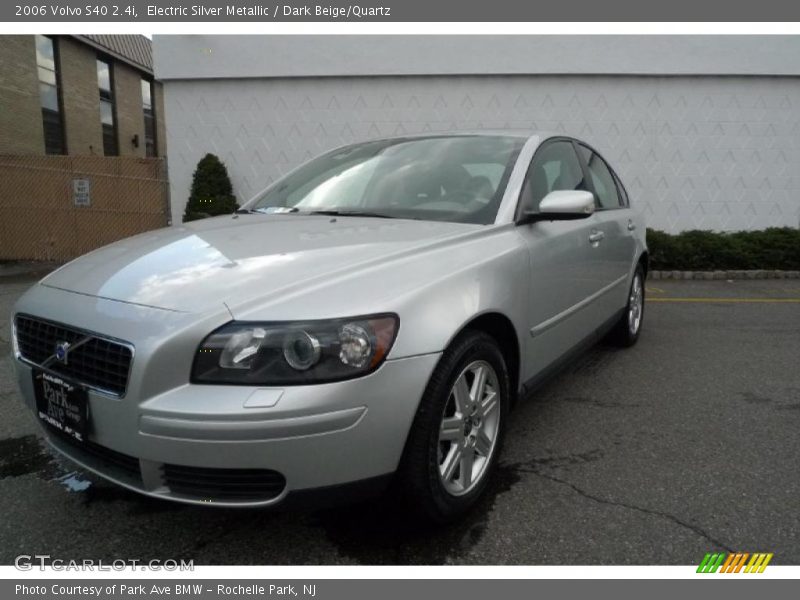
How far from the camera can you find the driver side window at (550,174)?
2.97 m

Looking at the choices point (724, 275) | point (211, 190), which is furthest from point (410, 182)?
point (211, 190)

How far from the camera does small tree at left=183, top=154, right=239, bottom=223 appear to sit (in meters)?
10.1

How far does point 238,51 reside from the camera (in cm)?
1026

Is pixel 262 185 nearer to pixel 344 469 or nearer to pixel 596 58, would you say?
pixel 596 58

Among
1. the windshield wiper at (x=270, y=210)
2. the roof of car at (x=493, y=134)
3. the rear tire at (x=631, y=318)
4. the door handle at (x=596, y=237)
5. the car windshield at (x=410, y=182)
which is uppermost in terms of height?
the roof of car at (x=493, y=134)

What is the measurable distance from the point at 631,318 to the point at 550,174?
194 centimetres

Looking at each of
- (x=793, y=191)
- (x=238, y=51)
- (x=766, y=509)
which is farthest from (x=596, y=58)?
(x=766, y=509)

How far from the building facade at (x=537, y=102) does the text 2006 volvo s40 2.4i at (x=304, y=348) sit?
7.93 metres

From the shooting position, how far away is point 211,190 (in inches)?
400

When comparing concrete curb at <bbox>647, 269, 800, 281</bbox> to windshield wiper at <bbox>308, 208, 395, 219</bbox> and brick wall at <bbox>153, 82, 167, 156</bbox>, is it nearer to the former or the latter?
windshield wiper at <bbox>308, 208, 395, 219</bbox>

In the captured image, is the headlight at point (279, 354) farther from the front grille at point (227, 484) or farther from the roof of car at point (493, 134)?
the roof of car at point (493, 134)

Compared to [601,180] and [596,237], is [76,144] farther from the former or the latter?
[596,237]

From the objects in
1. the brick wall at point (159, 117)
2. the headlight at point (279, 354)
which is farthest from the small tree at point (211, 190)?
the brick wall at point (159, 117)

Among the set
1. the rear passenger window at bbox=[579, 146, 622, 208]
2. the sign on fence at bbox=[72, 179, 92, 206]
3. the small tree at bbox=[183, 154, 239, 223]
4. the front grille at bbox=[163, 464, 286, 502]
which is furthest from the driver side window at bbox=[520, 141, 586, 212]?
the sign on fence at bbox=[72, 179, 92, 206]
